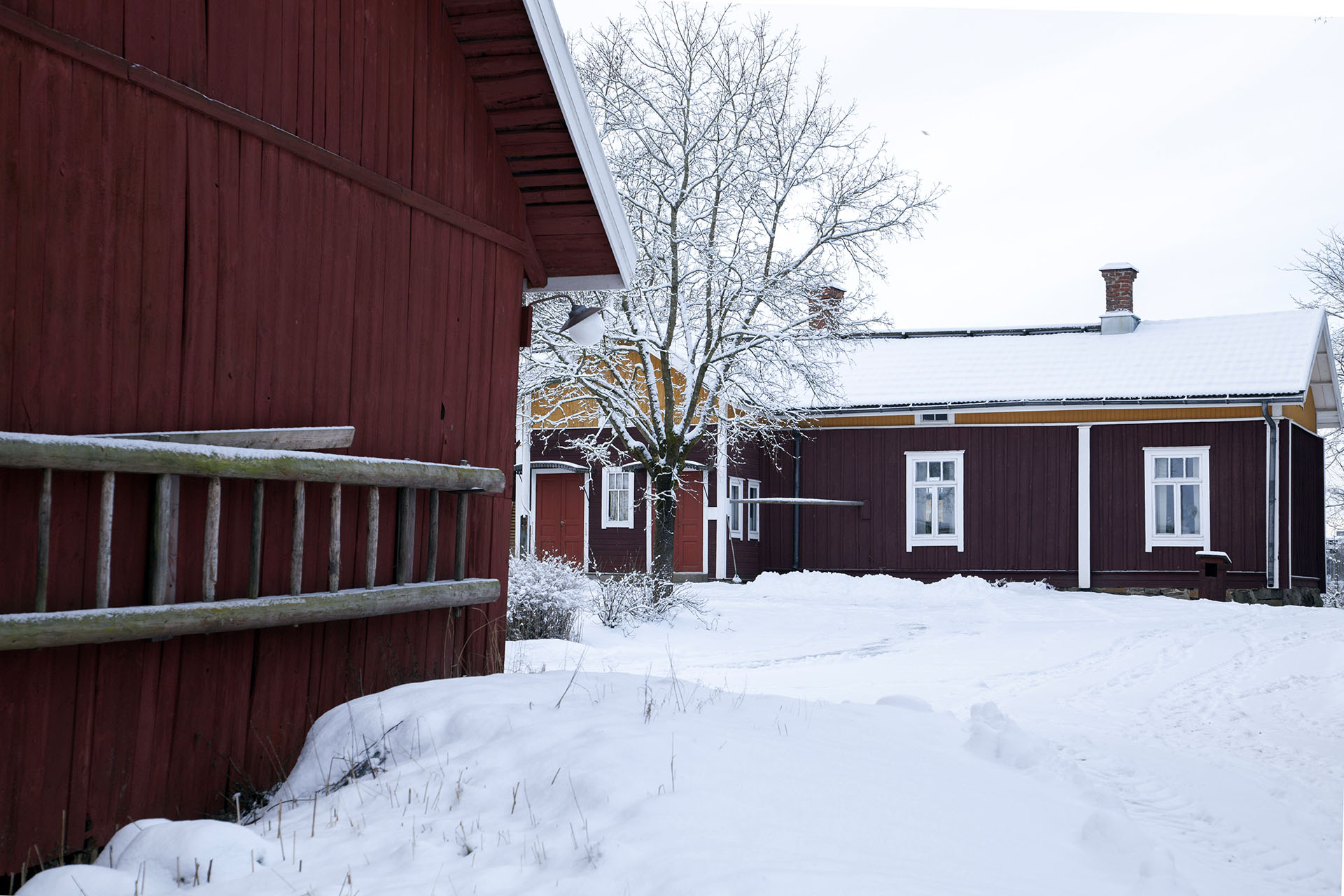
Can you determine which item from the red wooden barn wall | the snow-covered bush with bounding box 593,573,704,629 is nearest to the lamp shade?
the red wooden barn wall

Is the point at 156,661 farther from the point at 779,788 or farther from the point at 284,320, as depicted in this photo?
the point at 779,788

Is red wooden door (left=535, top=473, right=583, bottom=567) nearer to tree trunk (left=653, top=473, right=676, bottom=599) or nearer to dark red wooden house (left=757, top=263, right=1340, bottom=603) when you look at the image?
dark red wooden house (left=757, top=263, right=1340, bottom=603)

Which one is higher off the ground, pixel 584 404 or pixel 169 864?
pixel 584 404

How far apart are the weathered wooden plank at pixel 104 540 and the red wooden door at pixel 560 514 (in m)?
20.3

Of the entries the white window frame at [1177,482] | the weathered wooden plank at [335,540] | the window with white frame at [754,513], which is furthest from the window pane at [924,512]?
the weathered wooden plank at [335,540]

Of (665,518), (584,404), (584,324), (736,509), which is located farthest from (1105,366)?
(584,324)

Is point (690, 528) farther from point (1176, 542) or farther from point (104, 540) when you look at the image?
point (104, 540)

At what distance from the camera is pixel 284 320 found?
5.96 metres

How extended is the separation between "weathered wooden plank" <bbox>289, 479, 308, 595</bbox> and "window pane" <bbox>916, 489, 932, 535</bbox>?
1938cm

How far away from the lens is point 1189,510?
22109mm

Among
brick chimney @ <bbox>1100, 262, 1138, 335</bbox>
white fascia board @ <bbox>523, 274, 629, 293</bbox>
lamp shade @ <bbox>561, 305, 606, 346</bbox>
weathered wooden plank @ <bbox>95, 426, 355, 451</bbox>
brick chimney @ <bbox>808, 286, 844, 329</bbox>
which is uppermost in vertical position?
brick chimney @ <bbox>1100, 262, 1138, 335</bbox>

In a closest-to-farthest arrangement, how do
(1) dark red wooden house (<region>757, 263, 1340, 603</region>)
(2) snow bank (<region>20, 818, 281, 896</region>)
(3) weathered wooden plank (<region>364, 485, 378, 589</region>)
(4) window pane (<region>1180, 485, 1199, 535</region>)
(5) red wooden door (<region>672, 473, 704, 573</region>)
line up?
(2) snow bank (<region>20, 818, 281, 896</region>) → (3) weathered wooden plank (<region>364, 485, 378, 589</region>) → (1) dark red wooden house (<region>757, 263, 1340, 603</region>) → (4) window pane (<region>1180, 485, 1199, 535</region>) → (5) red wooden door (<region>672, 473, 704, 573</region>)

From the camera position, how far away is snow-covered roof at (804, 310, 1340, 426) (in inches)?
877

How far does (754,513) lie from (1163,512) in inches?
306
